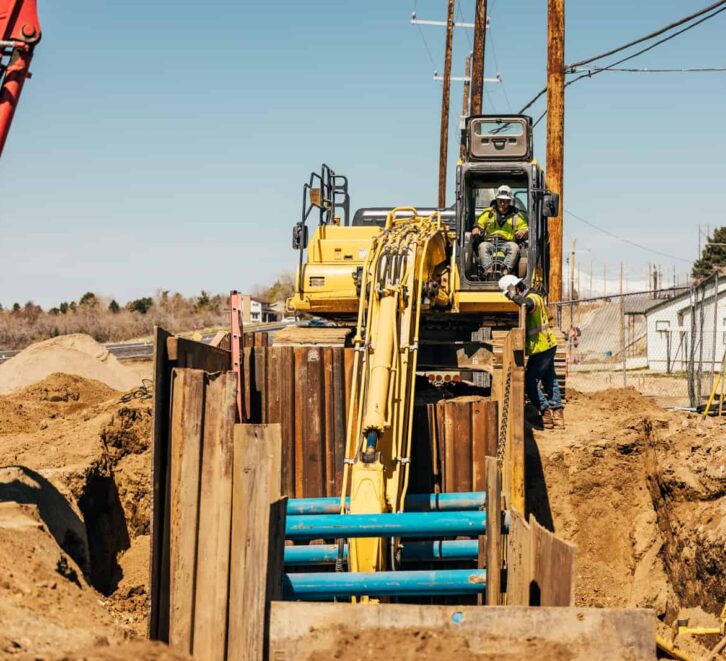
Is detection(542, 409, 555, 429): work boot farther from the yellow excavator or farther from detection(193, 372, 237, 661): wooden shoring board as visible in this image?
detection(193, 372, 237, 661): wooden shoring board

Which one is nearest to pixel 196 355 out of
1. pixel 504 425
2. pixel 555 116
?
pixel 504 425

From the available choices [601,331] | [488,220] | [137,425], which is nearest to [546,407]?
[488,220]

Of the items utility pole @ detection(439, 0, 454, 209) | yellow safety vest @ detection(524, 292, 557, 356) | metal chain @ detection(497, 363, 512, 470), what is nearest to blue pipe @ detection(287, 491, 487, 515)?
metal chain @ detection(497, 363, 512, 470)

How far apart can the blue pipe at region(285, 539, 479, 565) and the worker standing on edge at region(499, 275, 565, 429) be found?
259cm

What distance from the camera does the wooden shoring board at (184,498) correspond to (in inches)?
240

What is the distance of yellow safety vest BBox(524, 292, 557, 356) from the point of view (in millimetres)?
10961

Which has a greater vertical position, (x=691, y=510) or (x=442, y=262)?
(x=442, y=262)

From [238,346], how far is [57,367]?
37.5 ft

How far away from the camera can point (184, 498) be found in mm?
6234

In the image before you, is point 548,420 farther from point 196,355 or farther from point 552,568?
point 552,568

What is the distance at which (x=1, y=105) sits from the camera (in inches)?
321

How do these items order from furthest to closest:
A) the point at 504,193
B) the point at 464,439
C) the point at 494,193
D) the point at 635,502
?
the point at 494,193 < the point at 504,193 < the point at 635,502 < the point at 464,439

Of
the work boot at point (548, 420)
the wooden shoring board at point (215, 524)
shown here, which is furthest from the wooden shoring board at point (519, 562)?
the work boot at point (548, 420)

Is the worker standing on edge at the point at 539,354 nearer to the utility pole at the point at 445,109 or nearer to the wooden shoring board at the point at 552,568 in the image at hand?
the wooden shoring board at the point at 552,568
